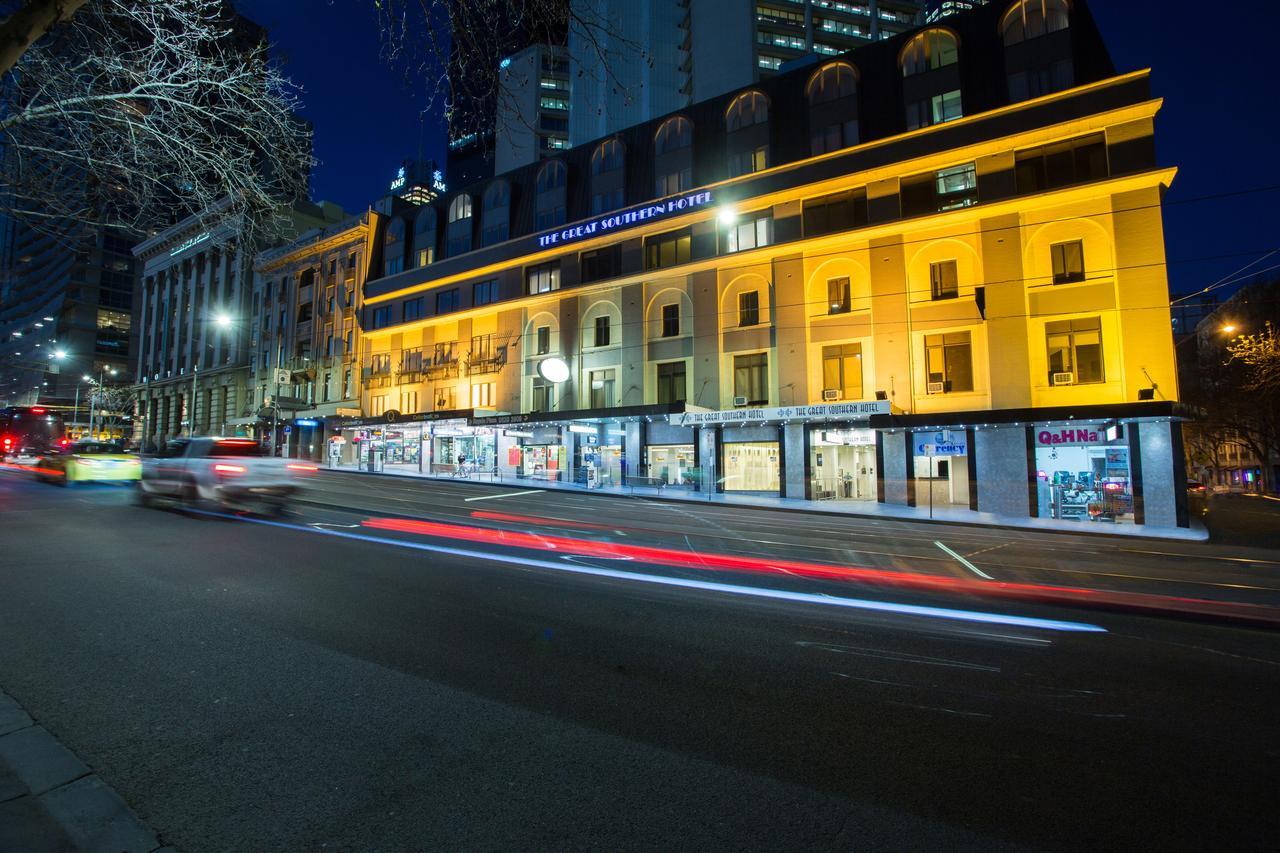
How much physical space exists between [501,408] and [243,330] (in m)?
37.4

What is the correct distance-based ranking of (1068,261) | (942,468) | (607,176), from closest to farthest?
(1068,261) → (942,468) → (607,176)

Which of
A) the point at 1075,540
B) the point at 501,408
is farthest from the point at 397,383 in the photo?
the point at 1075,540

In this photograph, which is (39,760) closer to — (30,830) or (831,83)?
(30,830)

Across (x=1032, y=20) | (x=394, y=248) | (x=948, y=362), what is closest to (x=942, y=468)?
(x=948, y=362)

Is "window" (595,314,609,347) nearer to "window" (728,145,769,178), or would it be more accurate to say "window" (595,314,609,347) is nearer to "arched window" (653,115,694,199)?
"arched window" (653,115,694,199)

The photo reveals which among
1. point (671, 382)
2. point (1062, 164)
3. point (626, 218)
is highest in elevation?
point (626, 218)

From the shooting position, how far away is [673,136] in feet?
109

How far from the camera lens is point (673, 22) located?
2530 inches

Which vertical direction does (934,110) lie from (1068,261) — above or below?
above

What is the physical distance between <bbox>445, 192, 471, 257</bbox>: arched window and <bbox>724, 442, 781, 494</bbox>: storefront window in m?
25.3

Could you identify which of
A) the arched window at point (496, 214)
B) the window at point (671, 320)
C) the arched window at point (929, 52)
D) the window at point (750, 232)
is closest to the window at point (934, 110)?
the arched window at point (929, 52)

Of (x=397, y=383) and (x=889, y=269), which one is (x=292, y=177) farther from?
Result: (x=397, y=383)

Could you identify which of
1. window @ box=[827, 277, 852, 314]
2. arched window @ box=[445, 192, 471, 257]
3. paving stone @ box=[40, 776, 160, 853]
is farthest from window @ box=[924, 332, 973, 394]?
arched window @ box=[445, 192, 471, 257]

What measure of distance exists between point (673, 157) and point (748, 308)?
34.7 feet
